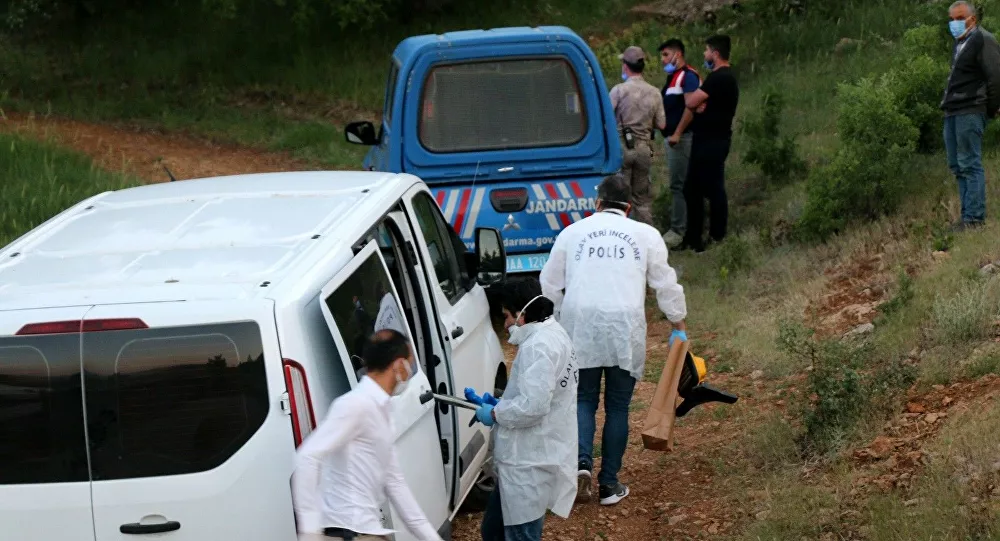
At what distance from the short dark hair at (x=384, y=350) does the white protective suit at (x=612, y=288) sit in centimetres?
212

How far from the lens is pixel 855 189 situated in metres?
10.4

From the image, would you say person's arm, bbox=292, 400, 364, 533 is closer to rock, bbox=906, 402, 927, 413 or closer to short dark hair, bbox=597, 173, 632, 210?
short dark hair, bbox=597, 173, 632, 210

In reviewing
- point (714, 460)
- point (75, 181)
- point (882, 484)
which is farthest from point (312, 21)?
point (882, 484)

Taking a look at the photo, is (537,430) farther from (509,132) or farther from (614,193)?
(509,132)

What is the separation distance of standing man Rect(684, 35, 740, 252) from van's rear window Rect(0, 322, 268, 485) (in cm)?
792

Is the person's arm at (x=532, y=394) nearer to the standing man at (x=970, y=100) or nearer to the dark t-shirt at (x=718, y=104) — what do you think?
the standing man at (x=970, y=100)

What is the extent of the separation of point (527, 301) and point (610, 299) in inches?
A: 41.9

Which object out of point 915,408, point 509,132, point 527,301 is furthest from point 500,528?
point 509,132

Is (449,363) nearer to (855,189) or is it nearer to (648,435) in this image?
(648,435)

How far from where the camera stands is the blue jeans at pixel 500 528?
→ 5.26m

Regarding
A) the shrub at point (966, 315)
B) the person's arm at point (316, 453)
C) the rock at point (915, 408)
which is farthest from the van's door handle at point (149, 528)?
the shrub at point (966, 315)

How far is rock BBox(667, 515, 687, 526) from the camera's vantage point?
6332 millimetres

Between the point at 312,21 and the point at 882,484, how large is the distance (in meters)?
16.8

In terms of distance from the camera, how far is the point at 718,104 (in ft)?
36.9
